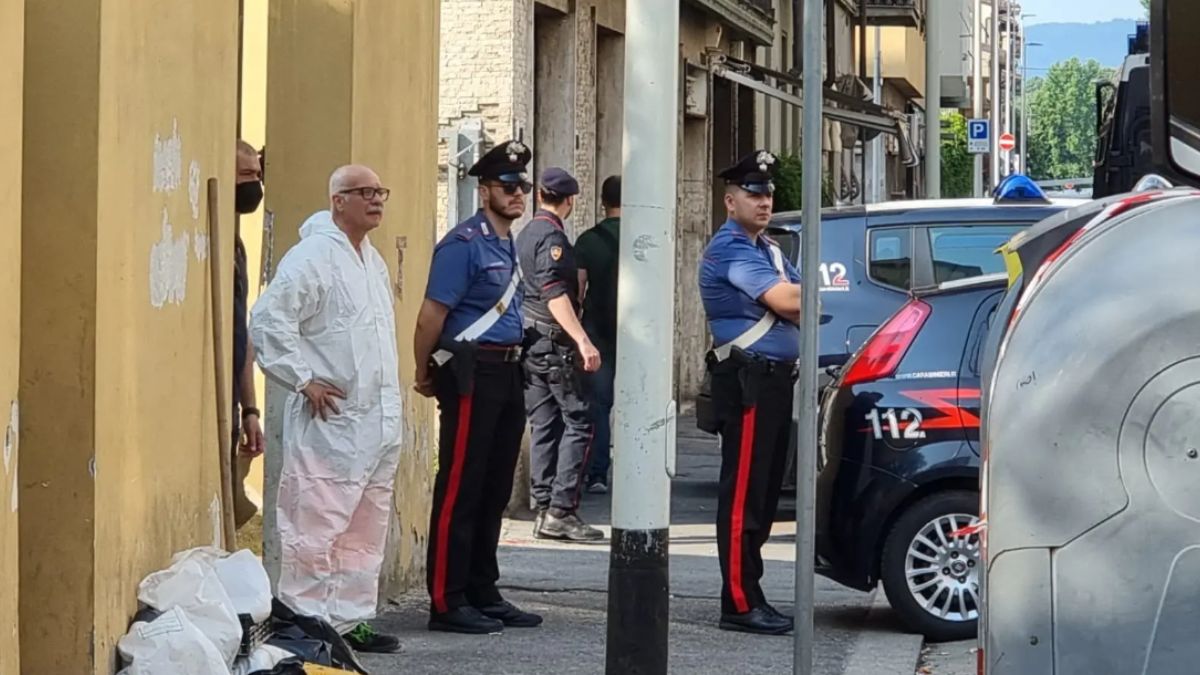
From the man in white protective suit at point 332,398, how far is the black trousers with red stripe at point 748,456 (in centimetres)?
166

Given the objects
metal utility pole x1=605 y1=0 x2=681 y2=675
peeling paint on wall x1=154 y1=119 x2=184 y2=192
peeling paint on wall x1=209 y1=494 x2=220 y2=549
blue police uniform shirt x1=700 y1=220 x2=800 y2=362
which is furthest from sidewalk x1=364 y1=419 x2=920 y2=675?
peeling paint on wall x1=154 y1=119 x2=184 y2=192

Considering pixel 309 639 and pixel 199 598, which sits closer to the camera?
pixel 199 598

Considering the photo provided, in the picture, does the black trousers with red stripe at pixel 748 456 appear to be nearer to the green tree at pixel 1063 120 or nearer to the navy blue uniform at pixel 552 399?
the navy blue uniform at pixel 552 399

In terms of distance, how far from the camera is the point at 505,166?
8.92 m

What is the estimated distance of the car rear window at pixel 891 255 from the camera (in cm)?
1217

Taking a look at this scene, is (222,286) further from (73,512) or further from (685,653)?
(685,653)

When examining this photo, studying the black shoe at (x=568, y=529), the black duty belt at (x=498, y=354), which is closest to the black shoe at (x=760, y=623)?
the black duty belt at (x=498, y=354)

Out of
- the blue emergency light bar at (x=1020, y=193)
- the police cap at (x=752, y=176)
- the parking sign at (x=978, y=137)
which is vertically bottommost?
the police cap at (x=752, y=176)

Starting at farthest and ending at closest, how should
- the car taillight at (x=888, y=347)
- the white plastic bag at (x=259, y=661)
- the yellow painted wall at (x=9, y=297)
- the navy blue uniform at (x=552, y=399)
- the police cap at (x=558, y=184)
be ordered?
the navy blue uniform at (x=552, y=399)
the police cap at (x=558, y=184)
the car taillight at (x=888, y=347)
the white plastic bag at (x=259, y=661)
the yellow painted wall at (x=9, y=297)

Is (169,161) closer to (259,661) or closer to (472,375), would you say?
(259,661)

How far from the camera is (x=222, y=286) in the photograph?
7.27m

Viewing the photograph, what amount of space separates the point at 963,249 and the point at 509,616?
428 cm

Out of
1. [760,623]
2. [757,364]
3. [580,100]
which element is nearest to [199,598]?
[757,364]

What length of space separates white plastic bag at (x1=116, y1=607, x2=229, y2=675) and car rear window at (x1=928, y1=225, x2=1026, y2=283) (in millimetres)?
6917
